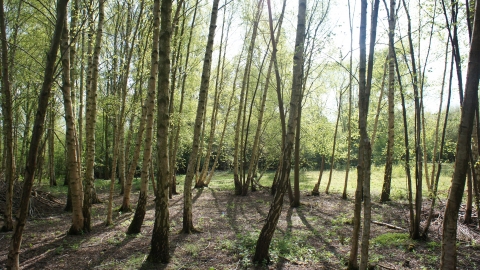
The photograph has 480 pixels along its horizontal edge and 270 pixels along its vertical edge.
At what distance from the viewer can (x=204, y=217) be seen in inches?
336

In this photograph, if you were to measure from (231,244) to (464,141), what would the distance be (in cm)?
434

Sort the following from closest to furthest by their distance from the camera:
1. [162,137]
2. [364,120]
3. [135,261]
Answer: [364,120], [162,137], [135,261]

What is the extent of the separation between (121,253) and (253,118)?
14734mm

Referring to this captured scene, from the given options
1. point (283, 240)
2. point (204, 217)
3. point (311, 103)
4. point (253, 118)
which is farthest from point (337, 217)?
point (253, 118)

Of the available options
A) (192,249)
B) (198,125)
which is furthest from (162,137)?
(192,249)

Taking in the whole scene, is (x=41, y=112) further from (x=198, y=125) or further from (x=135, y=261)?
(x=198, y=125)

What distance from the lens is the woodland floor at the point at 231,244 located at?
471cm

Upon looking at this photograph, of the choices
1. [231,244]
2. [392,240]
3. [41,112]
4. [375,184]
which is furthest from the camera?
[375,184]

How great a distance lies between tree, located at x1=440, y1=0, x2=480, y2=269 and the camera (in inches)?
99.7

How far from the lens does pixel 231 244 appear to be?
5734mm

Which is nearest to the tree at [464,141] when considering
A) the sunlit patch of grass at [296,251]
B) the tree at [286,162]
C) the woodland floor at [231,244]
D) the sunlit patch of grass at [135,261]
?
the tree at [286,162]

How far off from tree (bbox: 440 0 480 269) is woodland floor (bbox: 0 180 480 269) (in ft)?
7.43

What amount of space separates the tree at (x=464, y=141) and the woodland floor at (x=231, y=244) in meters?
2.26

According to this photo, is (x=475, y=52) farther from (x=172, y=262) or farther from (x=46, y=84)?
(x=172, y=262)
